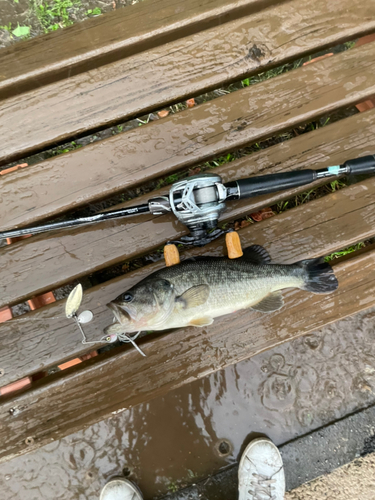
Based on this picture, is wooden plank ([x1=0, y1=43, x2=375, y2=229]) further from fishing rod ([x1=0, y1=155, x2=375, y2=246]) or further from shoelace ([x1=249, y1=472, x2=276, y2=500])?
shoelace ([x1=249, y1=472, x2=276, y2=500])

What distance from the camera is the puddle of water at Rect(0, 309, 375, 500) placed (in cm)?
277

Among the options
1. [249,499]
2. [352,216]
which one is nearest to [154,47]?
[352,216]

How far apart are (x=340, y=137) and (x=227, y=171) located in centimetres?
100

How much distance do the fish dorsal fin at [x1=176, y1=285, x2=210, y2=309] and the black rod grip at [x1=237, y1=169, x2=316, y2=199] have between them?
0.69 m

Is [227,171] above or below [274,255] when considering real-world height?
above

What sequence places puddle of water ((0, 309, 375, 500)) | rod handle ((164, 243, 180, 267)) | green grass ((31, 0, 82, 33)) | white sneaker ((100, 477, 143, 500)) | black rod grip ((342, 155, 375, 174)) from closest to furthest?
1. rod handle ((164, 243, 180, 267))
2. black rod grip ((342, 155, 375, 174))
3. white sneaker ((100, 477, 143, 500))
4. puddle of water ((0, 309, 375, 500))
5. green grass ((31, 0, 82, 33))

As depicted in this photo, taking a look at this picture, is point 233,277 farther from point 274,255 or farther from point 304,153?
point 304,153

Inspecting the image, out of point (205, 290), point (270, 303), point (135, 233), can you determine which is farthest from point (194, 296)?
point (135, 233)

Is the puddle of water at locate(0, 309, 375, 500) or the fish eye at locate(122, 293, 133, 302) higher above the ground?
the fish eye at locate(122, 293, 133, 302)

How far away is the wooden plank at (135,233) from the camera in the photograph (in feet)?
7.79

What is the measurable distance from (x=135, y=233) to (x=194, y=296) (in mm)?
777

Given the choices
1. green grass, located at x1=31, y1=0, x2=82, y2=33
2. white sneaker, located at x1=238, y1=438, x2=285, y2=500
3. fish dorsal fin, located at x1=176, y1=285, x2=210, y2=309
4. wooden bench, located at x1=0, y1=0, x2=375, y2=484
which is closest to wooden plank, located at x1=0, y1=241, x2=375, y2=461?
wooden bench, located at x1=0, y1=0, x2=375, y2=484

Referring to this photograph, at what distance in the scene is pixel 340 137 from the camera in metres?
2.52

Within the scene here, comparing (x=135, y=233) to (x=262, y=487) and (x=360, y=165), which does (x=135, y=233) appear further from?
(x=262, y=487)
